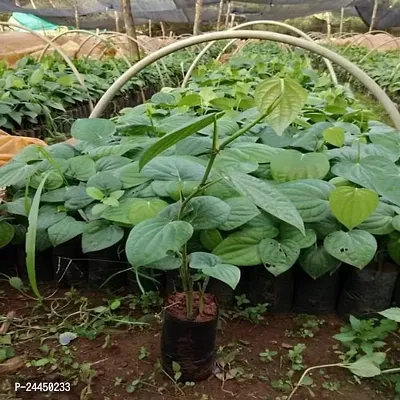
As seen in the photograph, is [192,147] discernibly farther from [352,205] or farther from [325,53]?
[325,53]

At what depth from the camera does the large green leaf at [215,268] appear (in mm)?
751

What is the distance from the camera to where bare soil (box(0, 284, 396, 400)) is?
81 cm

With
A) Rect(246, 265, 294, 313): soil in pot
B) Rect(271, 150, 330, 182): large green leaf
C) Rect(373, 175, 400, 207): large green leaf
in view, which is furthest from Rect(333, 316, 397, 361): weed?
Rect(271, 150, 330, 182): large green leaf

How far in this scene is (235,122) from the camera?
1630 mm

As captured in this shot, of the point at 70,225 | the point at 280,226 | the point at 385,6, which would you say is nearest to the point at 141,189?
the point at 70,225

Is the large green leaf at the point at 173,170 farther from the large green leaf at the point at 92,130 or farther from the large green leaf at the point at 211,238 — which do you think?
the large green leaf at the point at 92,130

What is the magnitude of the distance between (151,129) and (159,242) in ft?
3.00

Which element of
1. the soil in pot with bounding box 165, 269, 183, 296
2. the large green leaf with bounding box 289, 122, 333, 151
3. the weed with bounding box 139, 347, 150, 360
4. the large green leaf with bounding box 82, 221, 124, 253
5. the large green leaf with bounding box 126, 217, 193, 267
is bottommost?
the weed with bounding box 139, 347, 150, 360

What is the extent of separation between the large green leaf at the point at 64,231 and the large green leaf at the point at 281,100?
0.52 meters

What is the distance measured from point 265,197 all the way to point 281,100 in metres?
0.14

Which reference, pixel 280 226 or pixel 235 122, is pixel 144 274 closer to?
pixel 280 226

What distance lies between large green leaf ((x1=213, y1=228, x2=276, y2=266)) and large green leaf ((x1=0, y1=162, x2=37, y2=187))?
482mm

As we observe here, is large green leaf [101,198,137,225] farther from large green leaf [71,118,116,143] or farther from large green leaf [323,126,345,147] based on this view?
large green leaf [323,126,345,147]

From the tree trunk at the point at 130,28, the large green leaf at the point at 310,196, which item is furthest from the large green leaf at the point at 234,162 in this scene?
the tree trunk at the point at 130,28
